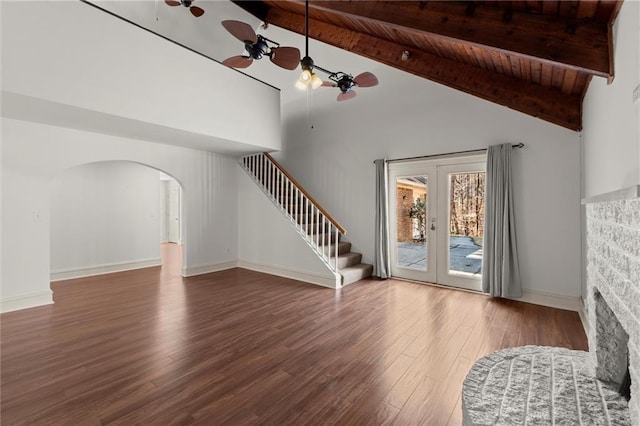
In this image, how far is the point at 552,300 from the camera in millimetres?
4172

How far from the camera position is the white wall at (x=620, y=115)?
162 centimetres

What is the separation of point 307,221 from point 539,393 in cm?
465

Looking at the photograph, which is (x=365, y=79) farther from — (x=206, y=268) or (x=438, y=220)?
(x=206, y=268)

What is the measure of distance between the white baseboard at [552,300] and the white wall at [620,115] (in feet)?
6.55

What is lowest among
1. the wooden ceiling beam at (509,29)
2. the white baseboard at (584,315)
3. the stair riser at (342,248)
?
the white baseboard at (584,315)

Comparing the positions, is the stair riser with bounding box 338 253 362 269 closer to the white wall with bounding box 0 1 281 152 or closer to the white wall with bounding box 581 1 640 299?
the white wall with bounding box 0 1 281 152

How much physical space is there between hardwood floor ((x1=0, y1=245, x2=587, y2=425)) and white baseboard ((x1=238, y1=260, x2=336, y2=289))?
368mm

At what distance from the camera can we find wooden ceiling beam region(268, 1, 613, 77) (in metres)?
2.12

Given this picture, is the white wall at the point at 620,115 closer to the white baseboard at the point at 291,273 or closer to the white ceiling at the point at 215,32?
the white ceiling at the point at 215,32

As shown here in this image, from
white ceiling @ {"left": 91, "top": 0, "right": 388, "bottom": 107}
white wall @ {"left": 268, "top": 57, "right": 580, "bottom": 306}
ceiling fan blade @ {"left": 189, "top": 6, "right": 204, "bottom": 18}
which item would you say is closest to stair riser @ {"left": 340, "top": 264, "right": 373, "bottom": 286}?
white wall @ {"left": 268, "top": 57, "right": 580, "bottom": 306}

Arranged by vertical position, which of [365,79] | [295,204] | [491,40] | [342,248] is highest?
[365,79]

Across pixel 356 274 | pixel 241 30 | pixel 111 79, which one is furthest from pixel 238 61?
pixel 356 274

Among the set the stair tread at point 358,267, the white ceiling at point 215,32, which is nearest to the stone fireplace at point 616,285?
the stair tread at point 358,267

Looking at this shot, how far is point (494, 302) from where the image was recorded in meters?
4.34
